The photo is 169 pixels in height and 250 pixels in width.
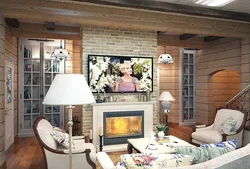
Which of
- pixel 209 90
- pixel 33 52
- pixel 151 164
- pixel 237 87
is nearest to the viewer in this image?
pixel 151 164

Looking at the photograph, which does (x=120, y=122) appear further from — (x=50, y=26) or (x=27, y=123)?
(x=27, y=123)

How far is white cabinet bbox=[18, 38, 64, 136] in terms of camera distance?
19.1 ft

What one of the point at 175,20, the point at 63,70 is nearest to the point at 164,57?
the point at 175,20

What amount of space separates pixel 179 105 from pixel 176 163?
6126 millimetres

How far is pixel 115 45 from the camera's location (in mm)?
4801

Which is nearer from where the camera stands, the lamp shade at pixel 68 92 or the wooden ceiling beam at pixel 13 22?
the lamp shade at pixel 68 92

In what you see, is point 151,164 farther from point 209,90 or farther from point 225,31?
point 209,90

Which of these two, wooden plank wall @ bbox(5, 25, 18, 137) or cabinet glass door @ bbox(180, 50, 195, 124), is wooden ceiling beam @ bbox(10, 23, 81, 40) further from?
cabinet glass door @ bbox(180, 50, 195, 124)

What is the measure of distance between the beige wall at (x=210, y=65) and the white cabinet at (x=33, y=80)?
4866 millimetres

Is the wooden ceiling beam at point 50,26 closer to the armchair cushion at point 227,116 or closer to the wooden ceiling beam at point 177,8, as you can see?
the wooden ceiling beam at point 177,8

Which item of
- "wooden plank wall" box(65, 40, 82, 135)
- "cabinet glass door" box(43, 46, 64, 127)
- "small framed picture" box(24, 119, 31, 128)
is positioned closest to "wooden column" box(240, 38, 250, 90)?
"wooden plank wall" box(65, 40, 82, 135)

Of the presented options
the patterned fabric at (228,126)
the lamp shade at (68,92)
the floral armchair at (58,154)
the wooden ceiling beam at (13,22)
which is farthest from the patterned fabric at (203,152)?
the wooden ceiling beam at (13,22)

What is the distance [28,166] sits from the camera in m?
3.64

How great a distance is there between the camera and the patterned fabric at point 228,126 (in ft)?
13.0
